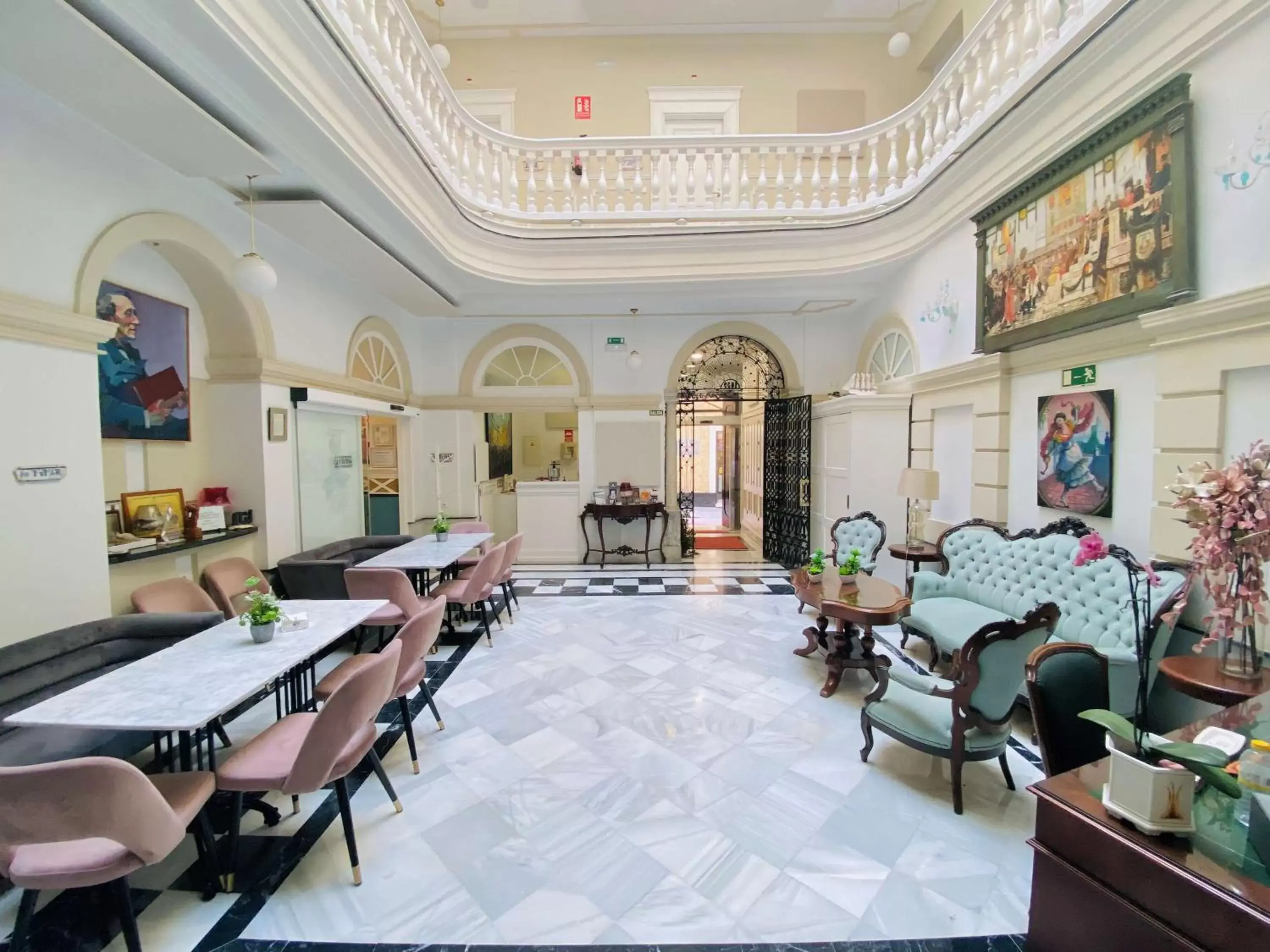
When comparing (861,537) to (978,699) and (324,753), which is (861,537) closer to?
(978,699)

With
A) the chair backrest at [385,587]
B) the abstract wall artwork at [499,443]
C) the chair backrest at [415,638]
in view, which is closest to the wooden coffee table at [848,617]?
the chair backrest at [415,638]

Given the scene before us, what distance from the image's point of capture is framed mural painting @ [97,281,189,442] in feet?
11.5

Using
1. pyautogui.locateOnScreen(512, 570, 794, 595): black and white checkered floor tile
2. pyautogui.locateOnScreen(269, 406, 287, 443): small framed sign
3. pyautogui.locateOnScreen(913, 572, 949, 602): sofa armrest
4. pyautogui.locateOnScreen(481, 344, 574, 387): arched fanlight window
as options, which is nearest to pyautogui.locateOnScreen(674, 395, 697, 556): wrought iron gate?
pyautogui.locateOnScreen(512, 570, 794, 595): black and white checkered floor tile

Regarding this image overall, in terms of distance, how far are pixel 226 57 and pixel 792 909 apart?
15.7ft

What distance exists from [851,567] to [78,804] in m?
4.38

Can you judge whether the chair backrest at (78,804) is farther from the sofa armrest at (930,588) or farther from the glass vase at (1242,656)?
the sofa armrest at (930,588)

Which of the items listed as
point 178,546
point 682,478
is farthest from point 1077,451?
point 178,546

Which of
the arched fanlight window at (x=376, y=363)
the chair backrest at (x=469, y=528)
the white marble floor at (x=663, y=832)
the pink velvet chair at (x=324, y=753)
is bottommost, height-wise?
the white marble floor at (x=663, y=832)

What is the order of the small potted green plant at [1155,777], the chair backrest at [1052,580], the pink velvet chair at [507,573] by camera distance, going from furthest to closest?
the pink velvet chair at [507,573], the chair backrest at [1052,580], the small potted green plant at [1155,777]

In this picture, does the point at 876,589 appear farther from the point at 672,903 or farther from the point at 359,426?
the point at 359,426

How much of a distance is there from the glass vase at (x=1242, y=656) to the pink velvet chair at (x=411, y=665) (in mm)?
3807

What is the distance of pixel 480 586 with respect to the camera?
174 inches

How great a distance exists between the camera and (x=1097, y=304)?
3.31 meters

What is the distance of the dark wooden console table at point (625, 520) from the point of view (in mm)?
7648
